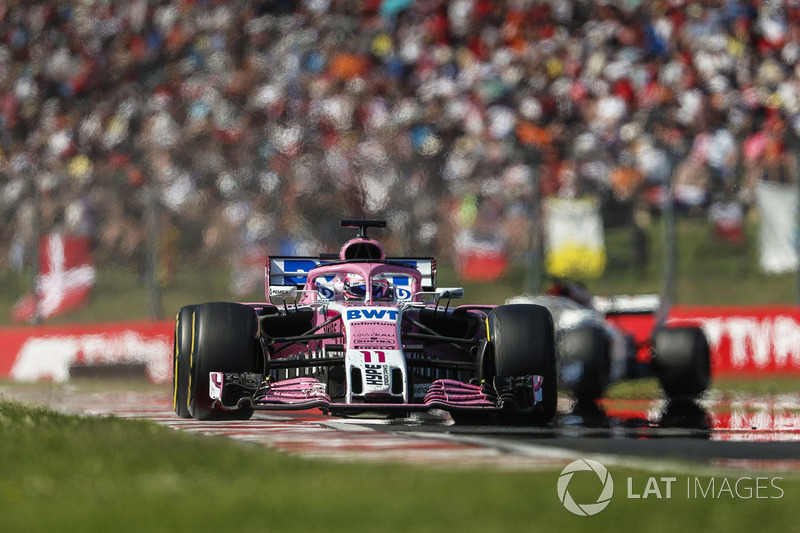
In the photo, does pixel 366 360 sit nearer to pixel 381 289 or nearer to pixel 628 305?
pixel 381 289

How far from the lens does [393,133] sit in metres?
26.7

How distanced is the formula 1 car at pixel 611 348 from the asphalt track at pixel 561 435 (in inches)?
10.8

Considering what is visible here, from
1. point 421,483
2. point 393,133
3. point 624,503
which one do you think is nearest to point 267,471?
point 421,483

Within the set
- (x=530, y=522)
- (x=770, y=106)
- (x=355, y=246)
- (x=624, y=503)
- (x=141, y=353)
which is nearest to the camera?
(x=530, y=522)

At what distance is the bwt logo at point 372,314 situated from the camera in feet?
31.4

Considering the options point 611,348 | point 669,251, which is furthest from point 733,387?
point 611,348

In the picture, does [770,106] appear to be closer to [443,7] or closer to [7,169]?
[443,7]

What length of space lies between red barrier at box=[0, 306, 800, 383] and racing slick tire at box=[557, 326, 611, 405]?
14.3ft

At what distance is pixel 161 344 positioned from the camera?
2030 cm

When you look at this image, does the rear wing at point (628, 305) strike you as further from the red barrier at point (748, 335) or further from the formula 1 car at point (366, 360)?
the formula 1 car at point (366, 360)

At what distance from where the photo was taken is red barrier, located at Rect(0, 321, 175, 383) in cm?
2055

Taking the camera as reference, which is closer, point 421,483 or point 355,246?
point 421,483

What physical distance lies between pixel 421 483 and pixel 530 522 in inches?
39.8

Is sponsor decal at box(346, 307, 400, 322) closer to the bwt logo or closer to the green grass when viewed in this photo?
the bwt logo
